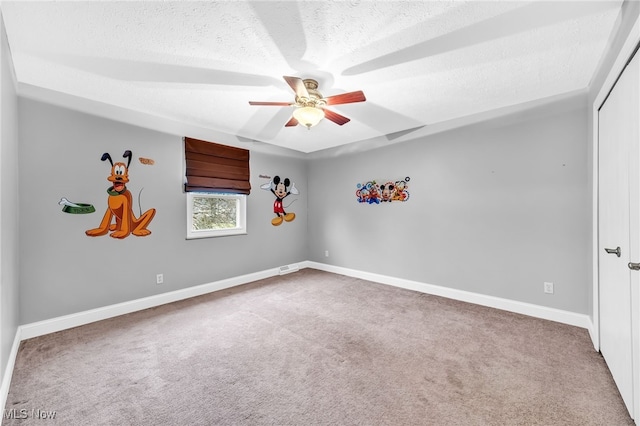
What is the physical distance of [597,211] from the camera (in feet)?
7.50

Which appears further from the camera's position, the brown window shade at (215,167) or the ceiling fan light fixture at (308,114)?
the brown window shade at (215,167)

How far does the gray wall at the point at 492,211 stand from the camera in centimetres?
276

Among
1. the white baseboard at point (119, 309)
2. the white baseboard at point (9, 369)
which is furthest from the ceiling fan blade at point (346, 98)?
the white baseboard at point (119, 309)

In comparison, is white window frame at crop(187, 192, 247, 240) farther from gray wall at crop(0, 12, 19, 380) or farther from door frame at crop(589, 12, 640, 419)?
door frame at crop(589, 12, 640, 419)

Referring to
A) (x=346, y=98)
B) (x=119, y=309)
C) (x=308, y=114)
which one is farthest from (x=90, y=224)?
(x=346, y=98)

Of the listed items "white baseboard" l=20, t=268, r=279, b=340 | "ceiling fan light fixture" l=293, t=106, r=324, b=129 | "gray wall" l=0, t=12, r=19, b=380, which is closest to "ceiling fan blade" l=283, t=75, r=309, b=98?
"ceiling fan light fixture" l=293, t=106, r=324, b=129

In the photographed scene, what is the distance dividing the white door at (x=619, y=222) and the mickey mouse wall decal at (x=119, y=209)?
433cm

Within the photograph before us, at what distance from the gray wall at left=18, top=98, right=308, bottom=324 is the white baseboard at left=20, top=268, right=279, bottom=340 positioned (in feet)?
0.20

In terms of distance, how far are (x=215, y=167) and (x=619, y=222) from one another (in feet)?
13.8

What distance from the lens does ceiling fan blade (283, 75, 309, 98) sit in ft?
6.31

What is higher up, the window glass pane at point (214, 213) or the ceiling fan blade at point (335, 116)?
→ the ceiling fan blade at point (335, 116)

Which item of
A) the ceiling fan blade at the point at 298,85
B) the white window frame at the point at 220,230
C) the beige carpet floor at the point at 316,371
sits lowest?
the beige carpet floor at the point at 316,371

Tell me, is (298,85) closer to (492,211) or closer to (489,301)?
(492,211)

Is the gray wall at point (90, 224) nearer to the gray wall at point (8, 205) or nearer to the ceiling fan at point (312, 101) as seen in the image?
the gray wall at point (8, 205)
